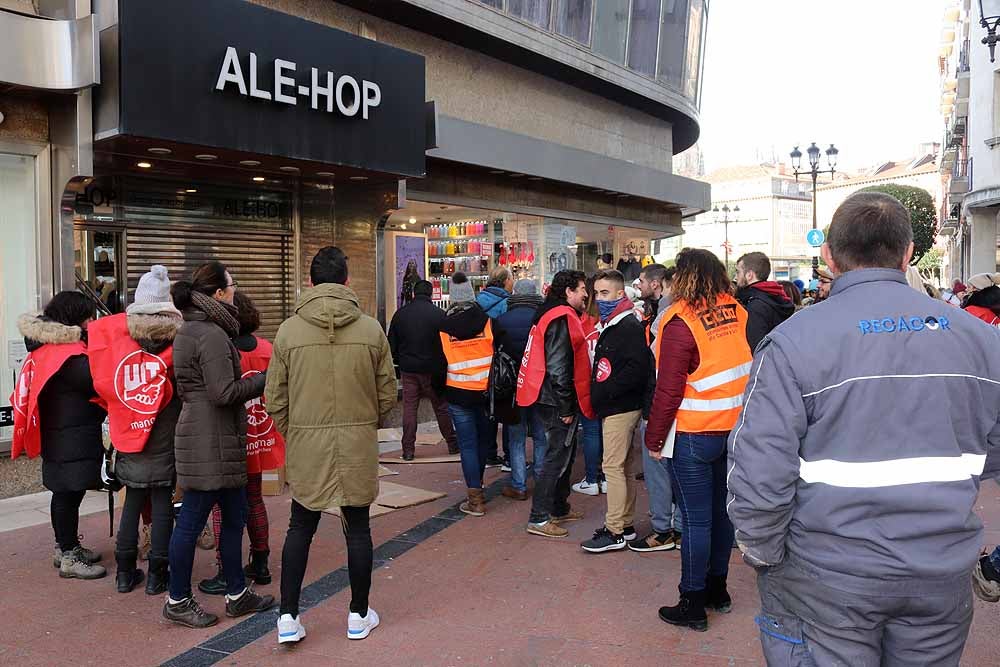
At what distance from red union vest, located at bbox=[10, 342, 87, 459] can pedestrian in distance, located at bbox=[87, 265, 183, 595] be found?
1.08 feet

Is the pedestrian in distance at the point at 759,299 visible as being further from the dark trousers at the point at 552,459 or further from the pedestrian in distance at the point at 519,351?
the pedestrian in distance at the point at 519,351

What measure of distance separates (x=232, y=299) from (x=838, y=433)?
3706 mm

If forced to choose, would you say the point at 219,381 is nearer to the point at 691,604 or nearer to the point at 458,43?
the point at 691,604

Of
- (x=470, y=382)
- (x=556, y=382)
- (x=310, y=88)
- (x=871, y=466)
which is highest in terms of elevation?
(x=310, y=88)

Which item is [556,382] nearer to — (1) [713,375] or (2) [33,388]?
(1) [713,375]

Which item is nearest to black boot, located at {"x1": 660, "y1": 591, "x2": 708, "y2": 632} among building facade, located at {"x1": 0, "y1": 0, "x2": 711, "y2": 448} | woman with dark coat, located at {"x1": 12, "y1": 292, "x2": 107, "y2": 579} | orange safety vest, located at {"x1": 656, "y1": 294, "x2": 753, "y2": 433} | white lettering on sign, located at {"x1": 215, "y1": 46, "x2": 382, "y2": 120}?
orange safety vest, located at {"x1": 656, "y1": 294, "x2": 753, "y2": 433}

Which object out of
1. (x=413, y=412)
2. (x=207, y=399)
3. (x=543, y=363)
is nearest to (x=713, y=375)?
(x=543, y=363)

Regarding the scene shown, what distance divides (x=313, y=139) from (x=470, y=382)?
343cm

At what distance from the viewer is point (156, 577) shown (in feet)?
16.1

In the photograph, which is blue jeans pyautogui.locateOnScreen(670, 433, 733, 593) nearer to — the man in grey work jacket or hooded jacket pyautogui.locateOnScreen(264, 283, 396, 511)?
hooded jacket pyautogui.locateOnScreen(264, 283, 396, 511)

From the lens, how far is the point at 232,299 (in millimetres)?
4902

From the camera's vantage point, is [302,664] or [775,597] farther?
[302,664]

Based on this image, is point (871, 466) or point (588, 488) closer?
point (871, 466)

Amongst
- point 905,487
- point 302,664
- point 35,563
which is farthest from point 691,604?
point 35,563
